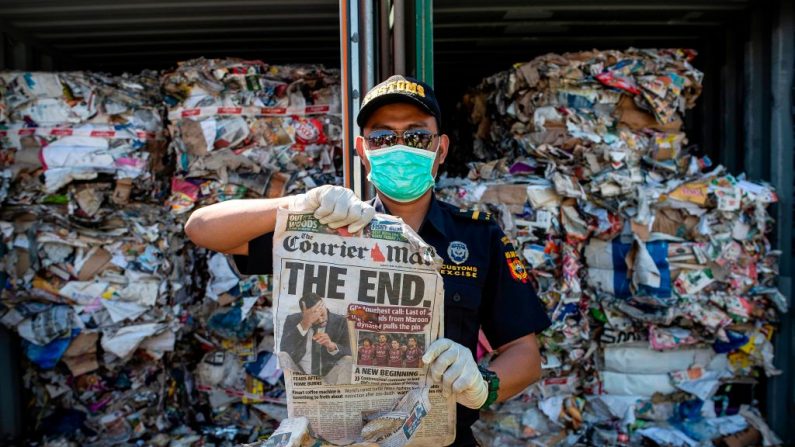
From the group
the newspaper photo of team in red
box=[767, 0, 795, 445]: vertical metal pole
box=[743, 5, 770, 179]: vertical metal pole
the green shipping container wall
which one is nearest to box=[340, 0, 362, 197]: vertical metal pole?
the newspaper photo of team in red

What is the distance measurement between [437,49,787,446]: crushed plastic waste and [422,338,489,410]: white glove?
2.27 metres

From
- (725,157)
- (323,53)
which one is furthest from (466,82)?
(725,157)

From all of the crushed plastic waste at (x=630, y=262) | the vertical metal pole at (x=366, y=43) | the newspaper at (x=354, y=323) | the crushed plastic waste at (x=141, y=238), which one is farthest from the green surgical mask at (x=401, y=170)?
the crushed plastic waste at (x=141, y=238)

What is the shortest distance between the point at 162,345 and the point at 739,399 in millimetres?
3825

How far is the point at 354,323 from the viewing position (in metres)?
1.40

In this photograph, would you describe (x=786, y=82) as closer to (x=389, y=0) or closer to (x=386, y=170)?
(x=389, y=0)

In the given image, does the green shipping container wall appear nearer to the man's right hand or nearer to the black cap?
the black cap

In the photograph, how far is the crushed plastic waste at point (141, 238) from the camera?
11.5 feet

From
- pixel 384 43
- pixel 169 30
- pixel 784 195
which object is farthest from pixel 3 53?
pixel 784 195

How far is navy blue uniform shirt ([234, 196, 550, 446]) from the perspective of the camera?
1597 millimetres

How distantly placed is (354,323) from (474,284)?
411mm

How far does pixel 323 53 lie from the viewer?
4.76m

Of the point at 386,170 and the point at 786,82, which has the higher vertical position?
the point at 786,82

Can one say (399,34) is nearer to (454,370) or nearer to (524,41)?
(454,370)
